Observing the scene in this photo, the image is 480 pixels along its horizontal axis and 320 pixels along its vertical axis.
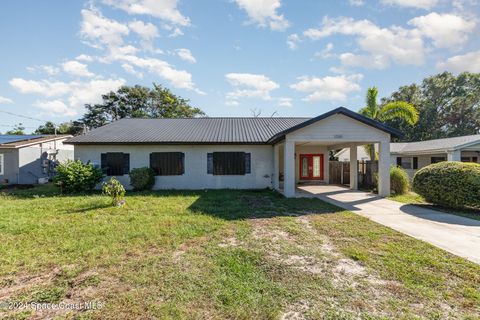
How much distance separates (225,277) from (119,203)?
672 cm

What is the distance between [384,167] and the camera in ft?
36.6

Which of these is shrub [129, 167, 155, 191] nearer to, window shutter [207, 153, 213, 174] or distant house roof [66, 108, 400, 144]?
distant house roof [66, 108, 400, 144]

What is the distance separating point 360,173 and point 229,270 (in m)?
13.7

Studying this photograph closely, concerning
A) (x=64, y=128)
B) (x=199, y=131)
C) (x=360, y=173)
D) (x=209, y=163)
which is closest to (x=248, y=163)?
(x=209, y=163)

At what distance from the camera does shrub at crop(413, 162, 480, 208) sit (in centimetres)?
800

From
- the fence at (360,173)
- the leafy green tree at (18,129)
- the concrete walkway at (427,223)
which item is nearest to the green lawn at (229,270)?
the concrete walkway at (427,223)

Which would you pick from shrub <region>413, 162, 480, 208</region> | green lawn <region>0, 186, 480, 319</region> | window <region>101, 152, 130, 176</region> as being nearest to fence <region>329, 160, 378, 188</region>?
shrub <region>413, 162, 480, 208</region>

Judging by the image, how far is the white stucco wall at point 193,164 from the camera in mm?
13250

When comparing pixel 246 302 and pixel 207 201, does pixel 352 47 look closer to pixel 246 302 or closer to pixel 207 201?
pixel 207 201

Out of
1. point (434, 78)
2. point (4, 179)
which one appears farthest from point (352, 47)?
point (434, 78)

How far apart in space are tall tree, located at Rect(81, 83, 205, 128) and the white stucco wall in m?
→ 21.3

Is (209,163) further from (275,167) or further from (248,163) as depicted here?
(275,167)

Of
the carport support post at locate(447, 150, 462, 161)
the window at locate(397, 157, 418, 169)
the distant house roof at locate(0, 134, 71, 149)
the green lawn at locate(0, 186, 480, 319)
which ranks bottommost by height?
the green lawn at locate(0, 186, 480, 319)

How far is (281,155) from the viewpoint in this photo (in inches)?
624
